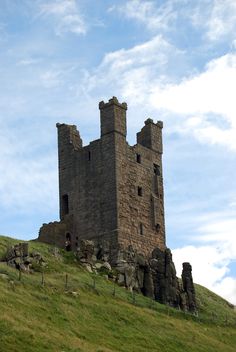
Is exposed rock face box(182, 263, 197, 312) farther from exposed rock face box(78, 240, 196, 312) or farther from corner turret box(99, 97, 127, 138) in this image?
corner turret box(99, 97, 127, 138)

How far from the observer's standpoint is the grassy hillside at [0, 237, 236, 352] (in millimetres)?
45656

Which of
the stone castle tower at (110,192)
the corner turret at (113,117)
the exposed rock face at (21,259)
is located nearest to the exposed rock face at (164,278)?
the stone castle tower at (110,192)

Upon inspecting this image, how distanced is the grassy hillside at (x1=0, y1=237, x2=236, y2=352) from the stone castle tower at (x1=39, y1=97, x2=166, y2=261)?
19.0 ft

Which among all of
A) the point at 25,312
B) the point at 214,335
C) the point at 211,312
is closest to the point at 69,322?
the point at 25,312

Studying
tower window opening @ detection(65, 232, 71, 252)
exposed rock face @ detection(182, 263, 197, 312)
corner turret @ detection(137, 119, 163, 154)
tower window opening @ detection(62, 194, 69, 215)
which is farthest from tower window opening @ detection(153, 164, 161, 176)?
tower window opening @ detection(65, 232, 71, 252)

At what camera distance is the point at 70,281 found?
2440 inches

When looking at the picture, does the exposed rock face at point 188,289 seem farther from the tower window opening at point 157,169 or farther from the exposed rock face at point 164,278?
the tower window opening at point 157,169

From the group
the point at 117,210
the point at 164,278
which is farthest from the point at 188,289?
the point at 117,210

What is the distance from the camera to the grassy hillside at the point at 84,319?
45656 mm

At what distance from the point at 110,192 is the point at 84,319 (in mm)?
24810

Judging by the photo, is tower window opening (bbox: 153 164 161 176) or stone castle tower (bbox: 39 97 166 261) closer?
stone castle tower (bbox: 39 97 166 261)

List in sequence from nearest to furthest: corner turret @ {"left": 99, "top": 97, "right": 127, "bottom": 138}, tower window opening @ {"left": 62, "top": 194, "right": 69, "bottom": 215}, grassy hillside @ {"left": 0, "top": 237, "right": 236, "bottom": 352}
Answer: grassy hillside @ {"left": 0, "top": 237, "right": 236, "bottom": 352}, corner turret @ {"left": 99, "top": 97, "right": 127, "bottom": 138}, tower window opening @ {"left": 62, "top": 194, "right": 69, "bottom": 215}

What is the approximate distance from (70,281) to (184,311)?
47.2ft

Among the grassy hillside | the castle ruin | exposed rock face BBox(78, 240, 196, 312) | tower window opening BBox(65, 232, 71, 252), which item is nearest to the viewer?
the grassy hillside
